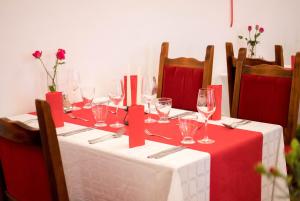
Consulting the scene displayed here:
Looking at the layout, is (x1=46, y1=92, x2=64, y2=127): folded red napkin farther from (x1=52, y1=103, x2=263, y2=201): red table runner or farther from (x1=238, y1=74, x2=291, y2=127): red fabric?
(x1=238, y1=74, x2=291, y2=127): red fabric

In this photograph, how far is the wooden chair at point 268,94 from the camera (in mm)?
2160

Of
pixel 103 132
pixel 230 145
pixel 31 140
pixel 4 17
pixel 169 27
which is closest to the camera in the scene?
pixel 31 140

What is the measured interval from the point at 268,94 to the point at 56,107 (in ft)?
3.81

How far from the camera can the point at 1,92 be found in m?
2.16

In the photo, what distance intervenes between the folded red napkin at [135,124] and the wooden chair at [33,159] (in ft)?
1.30

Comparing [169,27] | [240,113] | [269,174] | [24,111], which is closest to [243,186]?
[240,113]

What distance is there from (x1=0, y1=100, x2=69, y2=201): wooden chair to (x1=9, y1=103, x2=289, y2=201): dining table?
301 mm

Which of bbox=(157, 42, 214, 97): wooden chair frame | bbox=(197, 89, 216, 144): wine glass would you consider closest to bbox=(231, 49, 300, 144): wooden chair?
bbox=(157, 42, 214, 97): wooden chair frame

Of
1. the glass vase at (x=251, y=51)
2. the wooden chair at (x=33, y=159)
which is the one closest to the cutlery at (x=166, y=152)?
the wooden chair at (x=33, y=159)

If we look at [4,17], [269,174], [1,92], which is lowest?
[1,92]

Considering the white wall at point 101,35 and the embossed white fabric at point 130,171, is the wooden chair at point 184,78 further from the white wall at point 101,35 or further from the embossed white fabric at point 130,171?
the embossed white fabric at point 130,171

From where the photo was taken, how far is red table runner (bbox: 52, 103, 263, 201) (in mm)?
1484

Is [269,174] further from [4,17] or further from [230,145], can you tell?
[4,17]

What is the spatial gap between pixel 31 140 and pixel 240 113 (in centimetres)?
151
